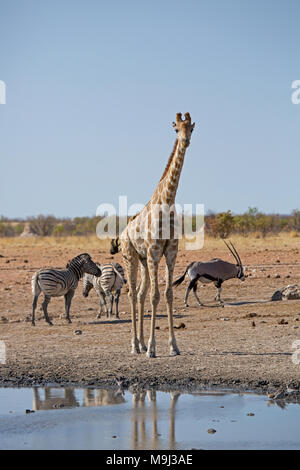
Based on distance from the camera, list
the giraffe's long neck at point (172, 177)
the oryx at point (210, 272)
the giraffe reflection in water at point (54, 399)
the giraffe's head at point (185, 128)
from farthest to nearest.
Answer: the oryx at point (210, 272), the giraffe's long neck at point (172, 177), the giraffe's head at point (185, 128), the giraffe reflection in water at point (54, 399)

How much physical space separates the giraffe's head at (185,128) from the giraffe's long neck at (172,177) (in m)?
0.08

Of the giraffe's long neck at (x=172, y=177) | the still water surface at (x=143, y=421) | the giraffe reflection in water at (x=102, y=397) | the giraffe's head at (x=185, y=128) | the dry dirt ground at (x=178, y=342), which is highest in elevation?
the giraffe's head at (x=185, y=128)

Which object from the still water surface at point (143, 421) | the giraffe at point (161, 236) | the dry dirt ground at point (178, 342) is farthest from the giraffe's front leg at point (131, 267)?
the still water surface at point (143, 421)

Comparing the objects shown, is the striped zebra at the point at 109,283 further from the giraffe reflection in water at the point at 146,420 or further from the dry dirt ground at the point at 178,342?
the giraffe reflection in water at the point at 146,420

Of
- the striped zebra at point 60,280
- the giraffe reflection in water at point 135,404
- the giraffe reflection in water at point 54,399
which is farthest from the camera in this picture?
the striped zebra at point 60,280

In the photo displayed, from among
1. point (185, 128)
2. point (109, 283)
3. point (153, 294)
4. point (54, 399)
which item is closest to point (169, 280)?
point (153, 294)

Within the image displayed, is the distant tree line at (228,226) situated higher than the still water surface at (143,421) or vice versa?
the distant tree line at (228,226)

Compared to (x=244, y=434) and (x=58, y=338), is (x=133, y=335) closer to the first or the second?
(x=58, y=338)

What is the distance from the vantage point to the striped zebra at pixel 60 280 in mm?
14406

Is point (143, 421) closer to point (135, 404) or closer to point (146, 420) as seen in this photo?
point (146, 420)

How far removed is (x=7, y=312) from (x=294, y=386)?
9.10 m

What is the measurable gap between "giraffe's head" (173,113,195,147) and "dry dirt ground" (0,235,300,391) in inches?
106

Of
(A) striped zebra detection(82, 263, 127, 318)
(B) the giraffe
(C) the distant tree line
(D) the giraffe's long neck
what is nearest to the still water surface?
(B) the giraffe
